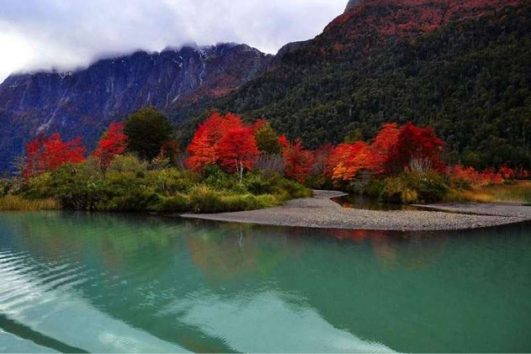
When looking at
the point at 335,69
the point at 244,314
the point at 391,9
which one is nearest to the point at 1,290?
the point at 244,314

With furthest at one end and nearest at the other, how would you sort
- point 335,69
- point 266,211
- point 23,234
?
point 335,69, point 266,211, point 23,234

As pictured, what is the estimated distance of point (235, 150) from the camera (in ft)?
147

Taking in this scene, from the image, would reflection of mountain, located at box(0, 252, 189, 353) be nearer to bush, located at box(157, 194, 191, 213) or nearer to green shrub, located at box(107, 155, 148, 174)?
bush, located at box(157, 194, 191, 213)

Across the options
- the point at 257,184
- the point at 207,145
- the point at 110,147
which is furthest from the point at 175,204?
the point at 110,147

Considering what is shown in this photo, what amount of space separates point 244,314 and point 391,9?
186 metres

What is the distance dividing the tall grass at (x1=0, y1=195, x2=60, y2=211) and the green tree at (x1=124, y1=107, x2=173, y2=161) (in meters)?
12.4

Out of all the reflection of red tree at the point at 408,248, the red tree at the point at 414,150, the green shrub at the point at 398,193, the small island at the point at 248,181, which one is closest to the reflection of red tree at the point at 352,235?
the reflection of red tree at the point at 408,248

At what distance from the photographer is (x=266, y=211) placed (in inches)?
1296

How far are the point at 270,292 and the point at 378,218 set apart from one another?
16.1m

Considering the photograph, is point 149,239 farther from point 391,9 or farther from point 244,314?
point 391,9

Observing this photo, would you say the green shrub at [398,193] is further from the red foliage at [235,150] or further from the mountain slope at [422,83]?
the mountain slope at [422,83]

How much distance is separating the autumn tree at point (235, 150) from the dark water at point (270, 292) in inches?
862

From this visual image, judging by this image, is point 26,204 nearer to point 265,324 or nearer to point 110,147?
point 110,147

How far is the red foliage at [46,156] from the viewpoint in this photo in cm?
5512
